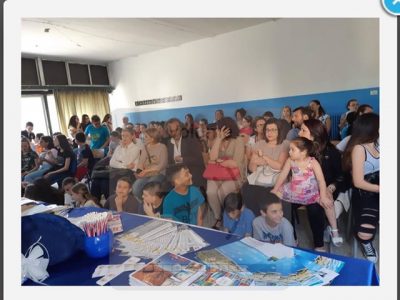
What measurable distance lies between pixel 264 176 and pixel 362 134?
0.59 meters

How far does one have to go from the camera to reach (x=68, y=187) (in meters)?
2.40

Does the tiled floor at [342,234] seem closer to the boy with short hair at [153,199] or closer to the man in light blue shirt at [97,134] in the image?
the boy with short hair at [153,199]

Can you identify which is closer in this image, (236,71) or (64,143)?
(236,71)

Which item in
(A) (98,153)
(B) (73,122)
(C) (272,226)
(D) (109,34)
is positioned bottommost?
(C) (272,226)

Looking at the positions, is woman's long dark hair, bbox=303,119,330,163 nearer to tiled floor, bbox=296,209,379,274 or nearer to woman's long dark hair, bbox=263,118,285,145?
woman's long dark hair, bbox=263,118,285,145

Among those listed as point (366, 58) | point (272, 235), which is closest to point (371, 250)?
point (272, 235)

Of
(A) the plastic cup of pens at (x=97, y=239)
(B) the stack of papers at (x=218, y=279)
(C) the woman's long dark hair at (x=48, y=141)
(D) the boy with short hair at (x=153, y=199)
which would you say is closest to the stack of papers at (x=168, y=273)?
(B) the stack of papers at (x=218, y=279)

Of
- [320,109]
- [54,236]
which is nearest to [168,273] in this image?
[54,236]

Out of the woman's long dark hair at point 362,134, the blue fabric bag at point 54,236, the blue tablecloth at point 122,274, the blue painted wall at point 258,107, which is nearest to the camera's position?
the blue tablecloth at point 122,274

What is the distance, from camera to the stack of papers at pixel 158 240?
4.23ft

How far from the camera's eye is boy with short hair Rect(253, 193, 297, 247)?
1660 millimetres

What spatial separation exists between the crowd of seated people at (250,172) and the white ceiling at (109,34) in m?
0.50

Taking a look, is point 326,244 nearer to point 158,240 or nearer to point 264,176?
point 264,176
